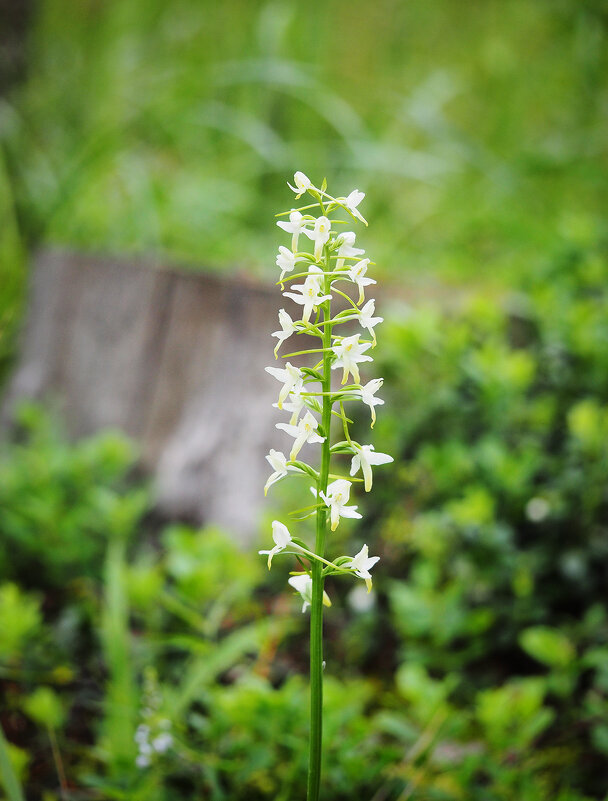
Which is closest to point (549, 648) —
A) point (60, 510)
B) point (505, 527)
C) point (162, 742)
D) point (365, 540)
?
point (505, 527)

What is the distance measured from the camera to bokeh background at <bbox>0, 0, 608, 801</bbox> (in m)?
1.01

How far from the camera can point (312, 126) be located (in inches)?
131

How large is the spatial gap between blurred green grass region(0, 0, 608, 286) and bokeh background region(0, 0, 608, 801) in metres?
0.03

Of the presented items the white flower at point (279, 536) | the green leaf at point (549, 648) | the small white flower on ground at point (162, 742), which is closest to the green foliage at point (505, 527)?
the green leaf at point (549, 648)

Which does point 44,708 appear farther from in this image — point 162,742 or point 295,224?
point 295,224

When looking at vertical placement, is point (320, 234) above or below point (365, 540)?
above

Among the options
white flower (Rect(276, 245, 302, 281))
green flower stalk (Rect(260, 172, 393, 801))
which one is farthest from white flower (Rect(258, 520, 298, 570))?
white flower (Rect(276, 245, 302, 281))

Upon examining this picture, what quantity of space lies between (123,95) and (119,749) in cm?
261

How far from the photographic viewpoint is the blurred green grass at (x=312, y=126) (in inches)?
99.7

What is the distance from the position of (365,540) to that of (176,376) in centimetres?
81

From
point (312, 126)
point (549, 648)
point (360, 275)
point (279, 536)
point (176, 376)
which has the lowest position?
point (549, 648)

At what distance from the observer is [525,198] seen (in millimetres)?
3053

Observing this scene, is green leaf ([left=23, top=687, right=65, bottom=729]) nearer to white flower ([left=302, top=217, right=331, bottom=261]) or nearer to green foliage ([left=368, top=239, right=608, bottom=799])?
green foliage ([left=368, top=239, right=608, bottom=799])

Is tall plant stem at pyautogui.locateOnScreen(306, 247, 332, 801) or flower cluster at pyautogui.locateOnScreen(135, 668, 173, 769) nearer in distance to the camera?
tall plant stem at pyautogui.locateOnScreen(306, 247, 332, 801)
